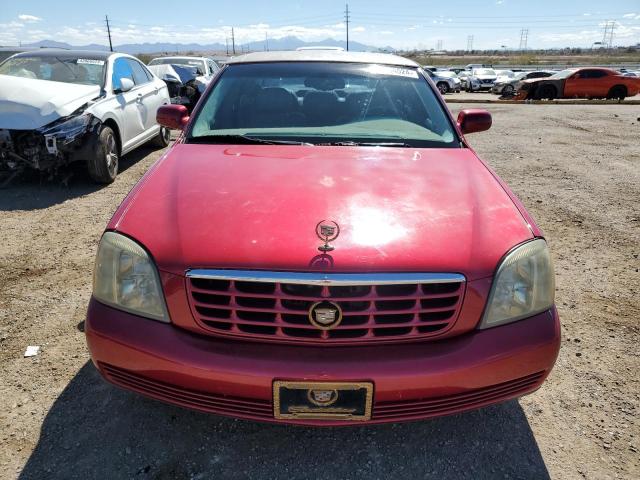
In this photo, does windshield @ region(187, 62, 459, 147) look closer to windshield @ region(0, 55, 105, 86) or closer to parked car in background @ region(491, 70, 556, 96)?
windshield @ region(0, 55, 105, 86)

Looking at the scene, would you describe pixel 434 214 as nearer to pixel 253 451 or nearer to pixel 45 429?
pixel 253 451

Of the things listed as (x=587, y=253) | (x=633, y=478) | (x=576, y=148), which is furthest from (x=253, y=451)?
(x=576, y=148)

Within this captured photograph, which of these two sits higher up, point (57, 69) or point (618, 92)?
point (57, 69)

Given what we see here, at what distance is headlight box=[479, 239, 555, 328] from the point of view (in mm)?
1728

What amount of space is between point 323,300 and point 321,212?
41 cm

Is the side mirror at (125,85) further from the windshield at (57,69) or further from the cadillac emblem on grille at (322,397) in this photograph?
the cadillac emblem on grille at (322,397)

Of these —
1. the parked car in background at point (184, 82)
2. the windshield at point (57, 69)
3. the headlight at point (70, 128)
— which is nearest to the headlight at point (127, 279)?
the headlight at point (70, 128)

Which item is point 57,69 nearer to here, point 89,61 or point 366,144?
point 89,61

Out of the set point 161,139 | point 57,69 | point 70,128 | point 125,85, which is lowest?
point 161,139

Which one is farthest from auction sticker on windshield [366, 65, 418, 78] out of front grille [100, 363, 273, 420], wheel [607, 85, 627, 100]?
wheel [607, 85, 627, 100]

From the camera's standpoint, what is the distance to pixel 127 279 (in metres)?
1.77

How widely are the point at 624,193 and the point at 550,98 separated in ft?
51.4

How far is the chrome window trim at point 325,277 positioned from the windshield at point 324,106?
1.25 m

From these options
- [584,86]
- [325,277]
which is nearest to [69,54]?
[325,277]
